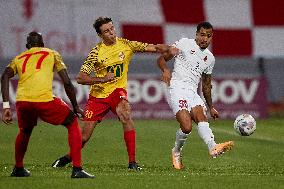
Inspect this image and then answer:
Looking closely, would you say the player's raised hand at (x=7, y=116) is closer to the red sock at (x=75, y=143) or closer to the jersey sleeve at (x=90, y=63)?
the red sock at (x=75, y=143)

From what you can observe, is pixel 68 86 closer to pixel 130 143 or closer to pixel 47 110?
pixel 47 110

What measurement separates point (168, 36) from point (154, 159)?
8.31 meters

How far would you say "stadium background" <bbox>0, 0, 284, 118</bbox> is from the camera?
2119 centimetres

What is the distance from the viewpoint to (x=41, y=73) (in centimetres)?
1139

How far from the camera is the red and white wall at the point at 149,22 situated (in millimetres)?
21125

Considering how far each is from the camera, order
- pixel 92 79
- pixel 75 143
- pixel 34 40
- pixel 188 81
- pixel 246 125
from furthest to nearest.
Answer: pixel 246 125 → pixel 188 81 → pixel 92 79 → pixel 34 40 → pixel 75 143

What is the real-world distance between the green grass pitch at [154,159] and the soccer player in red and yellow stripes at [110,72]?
0.48m

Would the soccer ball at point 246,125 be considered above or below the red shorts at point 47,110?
below

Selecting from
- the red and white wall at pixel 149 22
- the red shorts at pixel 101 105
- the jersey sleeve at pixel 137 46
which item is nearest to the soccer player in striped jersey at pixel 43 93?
the red shorts at pixel 101 105

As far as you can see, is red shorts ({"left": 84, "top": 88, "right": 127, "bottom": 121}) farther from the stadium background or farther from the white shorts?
the stadium background

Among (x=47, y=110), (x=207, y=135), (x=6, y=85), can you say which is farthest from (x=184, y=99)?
(x=6, y=85)

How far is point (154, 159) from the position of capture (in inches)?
579

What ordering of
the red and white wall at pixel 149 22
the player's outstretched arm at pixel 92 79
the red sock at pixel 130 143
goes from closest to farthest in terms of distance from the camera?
1. the player's outstretched arm at pixel 92 79
2. the red sock at pixel 130 143
3. the red and white wall at pixel 149 22

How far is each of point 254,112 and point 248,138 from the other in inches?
152
